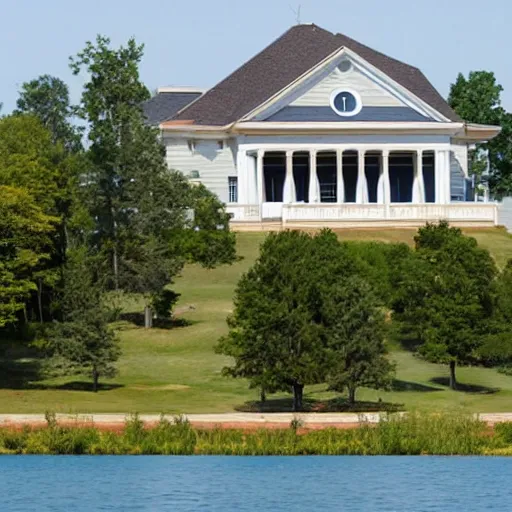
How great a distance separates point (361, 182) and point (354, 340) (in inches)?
1756

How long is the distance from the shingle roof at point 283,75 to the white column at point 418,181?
3927 mm

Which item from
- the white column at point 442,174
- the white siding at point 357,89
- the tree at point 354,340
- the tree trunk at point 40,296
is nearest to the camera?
the tree at point 354,340

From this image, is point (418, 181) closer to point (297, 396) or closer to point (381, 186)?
point (381, 186)

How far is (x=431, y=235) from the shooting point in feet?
268

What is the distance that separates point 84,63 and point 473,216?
23358mm

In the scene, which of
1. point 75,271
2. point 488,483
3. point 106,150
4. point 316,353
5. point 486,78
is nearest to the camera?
point 488,483

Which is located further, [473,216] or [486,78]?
[486,78]

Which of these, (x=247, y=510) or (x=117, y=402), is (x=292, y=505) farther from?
(x=117, y=402)

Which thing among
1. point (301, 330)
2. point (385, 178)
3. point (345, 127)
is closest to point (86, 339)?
point (301, 330)

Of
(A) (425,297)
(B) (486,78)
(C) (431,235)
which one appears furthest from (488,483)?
(B) (486,78)

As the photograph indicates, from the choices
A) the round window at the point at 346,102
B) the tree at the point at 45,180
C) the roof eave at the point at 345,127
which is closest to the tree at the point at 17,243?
the tree at the point at 45,180

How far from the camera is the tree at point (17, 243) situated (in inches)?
2672

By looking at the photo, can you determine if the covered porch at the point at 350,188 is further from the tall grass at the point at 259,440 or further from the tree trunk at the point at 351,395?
the tall grass at the point at 259,440

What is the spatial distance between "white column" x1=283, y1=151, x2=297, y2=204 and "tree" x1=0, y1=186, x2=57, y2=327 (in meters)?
34.7
